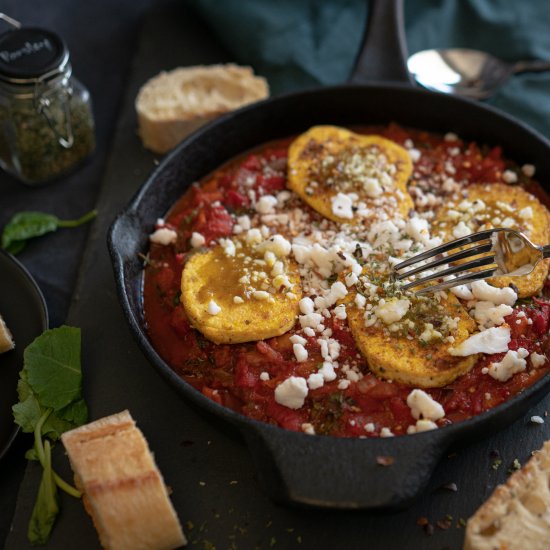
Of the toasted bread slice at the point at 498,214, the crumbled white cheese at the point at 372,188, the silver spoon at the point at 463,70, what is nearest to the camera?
the toasted bread slice at the point at 498,214

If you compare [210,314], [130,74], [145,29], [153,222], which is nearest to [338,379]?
[210,314]

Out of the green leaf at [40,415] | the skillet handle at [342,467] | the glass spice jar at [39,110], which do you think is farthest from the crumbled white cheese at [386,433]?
the glass spice jar at [39,110]

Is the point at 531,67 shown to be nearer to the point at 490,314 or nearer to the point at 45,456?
the point at 490,314

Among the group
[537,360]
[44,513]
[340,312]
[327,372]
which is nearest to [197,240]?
[340,312]

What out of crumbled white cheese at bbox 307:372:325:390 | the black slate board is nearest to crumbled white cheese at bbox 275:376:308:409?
crumbled white cheese at bbox 307:372:325:390

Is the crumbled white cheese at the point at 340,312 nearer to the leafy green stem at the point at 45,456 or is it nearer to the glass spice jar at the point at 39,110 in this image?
the leafy green stem at the point at 45,456
